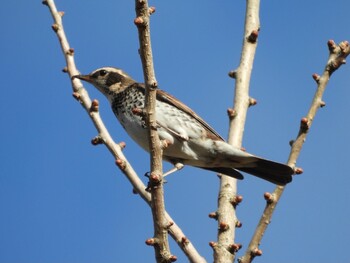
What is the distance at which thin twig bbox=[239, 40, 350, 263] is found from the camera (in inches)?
155

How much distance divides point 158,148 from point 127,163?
0.72 meters

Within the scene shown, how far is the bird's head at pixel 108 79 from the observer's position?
7.31 meters

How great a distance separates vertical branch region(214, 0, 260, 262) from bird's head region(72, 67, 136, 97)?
83.0 inches

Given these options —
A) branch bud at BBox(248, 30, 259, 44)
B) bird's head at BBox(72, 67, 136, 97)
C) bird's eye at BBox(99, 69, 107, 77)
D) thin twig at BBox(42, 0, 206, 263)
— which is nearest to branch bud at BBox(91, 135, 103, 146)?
thin twig at BBox(42, 0, 206, 263)

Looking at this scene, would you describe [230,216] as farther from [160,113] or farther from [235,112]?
[160,113]

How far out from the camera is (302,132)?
4.28 metres

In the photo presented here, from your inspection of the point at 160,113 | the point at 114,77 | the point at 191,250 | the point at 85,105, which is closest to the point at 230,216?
the point at 191,250

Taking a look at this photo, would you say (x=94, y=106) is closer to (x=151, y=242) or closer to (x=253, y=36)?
(x=151, y=242)

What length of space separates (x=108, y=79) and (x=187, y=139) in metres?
1.79

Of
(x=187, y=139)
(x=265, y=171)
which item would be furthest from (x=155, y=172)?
(x=265, y=171)

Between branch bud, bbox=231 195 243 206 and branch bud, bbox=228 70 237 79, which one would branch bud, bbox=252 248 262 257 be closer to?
branch bud, bbox=231 195 243 206

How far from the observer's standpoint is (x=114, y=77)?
755cm

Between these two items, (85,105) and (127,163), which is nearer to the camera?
(127,163)

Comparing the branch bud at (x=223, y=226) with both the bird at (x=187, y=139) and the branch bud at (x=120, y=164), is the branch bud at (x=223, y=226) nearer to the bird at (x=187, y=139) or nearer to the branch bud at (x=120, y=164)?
the branch bud at (x=120, y=164)
